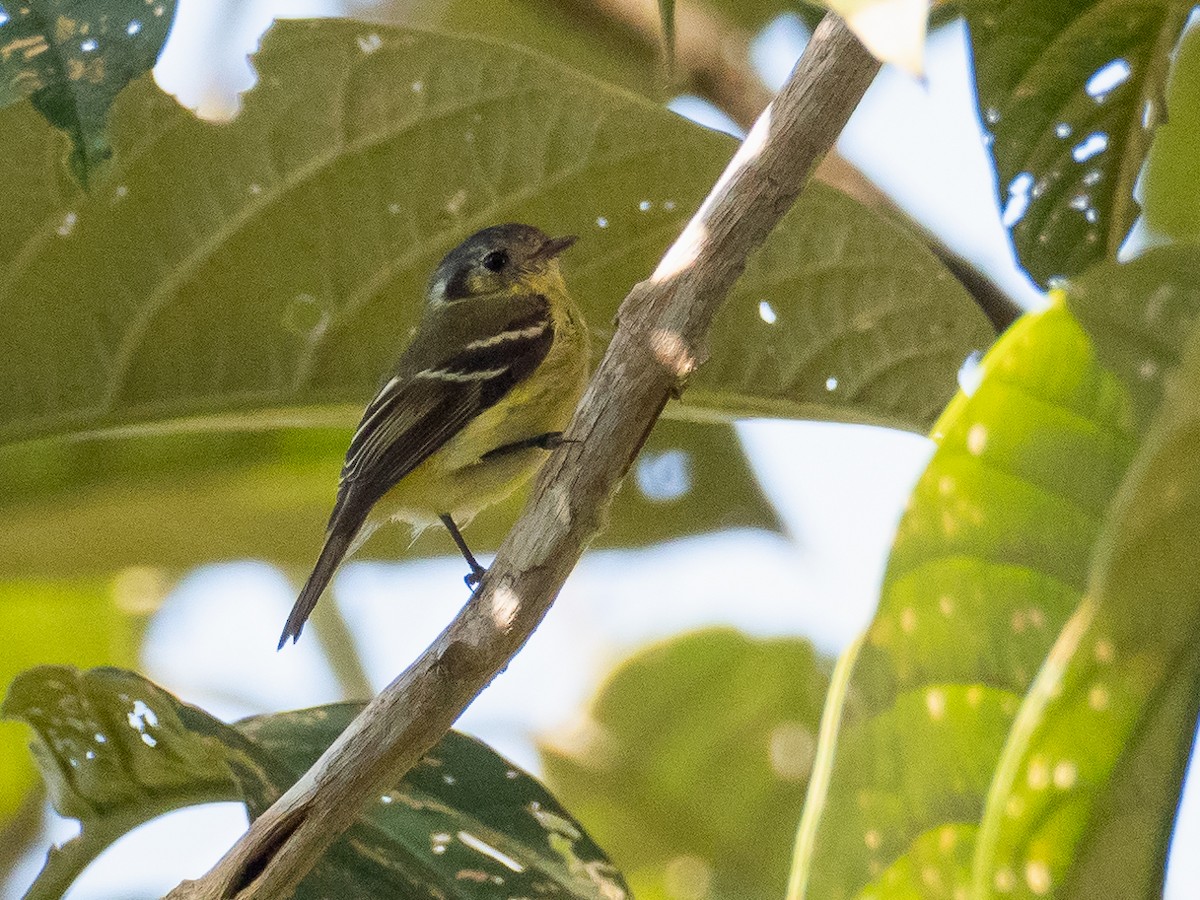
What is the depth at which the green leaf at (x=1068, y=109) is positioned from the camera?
7.07 feet

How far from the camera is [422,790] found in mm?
2354

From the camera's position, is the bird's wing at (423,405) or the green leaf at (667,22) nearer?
the green leaf at (667,22)

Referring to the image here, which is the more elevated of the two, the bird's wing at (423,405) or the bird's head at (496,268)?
the bird's head at (496,268)

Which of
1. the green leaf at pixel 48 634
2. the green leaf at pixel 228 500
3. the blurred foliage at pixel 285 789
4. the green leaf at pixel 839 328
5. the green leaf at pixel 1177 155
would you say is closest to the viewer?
the blurred foliage at pixel 285 789

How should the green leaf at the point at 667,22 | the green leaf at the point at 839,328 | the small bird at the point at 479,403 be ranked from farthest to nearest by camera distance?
the small bird at the point at 479,403, the green leaf at the point at 839,328, the green leaf at the point at 667,22

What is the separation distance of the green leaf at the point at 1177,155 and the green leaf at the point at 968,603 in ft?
5.43

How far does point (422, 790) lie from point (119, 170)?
114 centimetres

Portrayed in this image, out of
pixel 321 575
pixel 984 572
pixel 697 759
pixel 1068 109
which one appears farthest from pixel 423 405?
pixel 984 572

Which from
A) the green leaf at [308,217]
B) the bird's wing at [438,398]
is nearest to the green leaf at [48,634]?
the bird's wing at [438,398]

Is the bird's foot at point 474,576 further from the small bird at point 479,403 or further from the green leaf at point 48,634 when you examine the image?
the green leaf at point 48,634

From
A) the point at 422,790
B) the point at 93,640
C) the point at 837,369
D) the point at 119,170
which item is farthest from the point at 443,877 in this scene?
the point at 93,640

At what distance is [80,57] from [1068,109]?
1.45 meters

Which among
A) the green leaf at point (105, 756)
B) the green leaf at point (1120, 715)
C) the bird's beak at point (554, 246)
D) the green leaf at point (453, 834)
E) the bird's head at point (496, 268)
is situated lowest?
the green leaf at point (1120, 715)

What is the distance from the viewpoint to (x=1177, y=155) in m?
3.08
